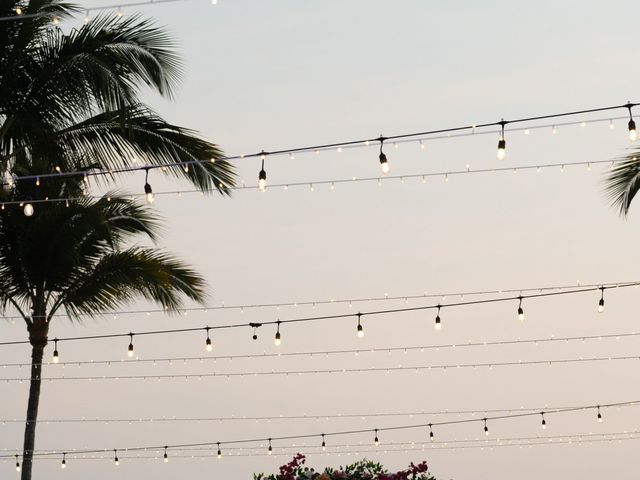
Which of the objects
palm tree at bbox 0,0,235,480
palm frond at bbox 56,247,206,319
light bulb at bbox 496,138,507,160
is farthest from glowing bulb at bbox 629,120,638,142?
palm frond at bbox 56,247,206,319

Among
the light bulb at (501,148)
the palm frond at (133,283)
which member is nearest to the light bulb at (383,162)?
the light bulb at (501,148)

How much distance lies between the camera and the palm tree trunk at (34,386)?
21438mm

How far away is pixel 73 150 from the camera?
58.6 feet

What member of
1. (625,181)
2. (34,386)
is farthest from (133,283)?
(625,181)

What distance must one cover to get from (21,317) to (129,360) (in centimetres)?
363

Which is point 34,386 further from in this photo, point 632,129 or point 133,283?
point 632,129

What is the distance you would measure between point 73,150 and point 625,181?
7635mm

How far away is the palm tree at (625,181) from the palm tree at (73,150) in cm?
539

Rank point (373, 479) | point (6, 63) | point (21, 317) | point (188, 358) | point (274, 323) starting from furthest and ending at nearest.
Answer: point (188, 358)
point (21, 317)
point (274, 323)
point (6, 63)
point (373, 479)

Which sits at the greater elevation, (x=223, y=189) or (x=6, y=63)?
(x=6, y=63)

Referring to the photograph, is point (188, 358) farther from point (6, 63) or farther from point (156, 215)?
point (6, 63)

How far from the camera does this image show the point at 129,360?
25.2 metres

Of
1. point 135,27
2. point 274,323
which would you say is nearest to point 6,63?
point 135,27

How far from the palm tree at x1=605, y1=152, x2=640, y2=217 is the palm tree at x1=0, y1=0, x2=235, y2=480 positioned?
17.7ft
